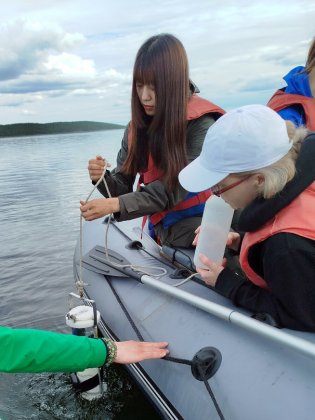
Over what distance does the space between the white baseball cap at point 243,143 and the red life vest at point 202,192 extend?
0.97 metres

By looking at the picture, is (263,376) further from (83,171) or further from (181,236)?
(83,171)

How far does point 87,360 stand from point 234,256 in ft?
3.41

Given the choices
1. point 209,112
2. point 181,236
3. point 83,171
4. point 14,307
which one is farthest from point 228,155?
point 83,171

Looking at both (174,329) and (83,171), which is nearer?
(174,329)

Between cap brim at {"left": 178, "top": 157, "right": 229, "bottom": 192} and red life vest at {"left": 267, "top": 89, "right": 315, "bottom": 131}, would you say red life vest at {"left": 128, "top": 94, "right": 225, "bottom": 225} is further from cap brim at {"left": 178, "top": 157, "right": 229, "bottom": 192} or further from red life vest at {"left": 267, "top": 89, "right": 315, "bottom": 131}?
cap brim at {"left": 178, "top": 157, "right": 229, "bottom": 192}

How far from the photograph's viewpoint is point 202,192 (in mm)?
2840

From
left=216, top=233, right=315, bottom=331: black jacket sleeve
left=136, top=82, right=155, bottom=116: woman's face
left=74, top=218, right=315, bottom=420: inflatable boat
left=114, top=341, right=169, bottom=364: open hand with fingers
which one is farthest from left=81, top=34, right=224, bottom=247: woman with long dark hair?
left=216, top=233, right=315, bottom=331: black jacket sleeve

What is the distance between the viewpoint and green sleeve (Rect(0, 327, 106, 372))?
5.53 feet

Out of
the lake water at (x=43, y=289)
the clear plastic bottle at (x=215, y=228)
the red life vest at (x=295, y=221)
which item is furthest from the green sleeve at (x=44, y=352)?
the lake water at (x=43, y=289)

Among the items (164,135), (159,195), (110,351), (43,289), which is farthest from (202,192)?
(43,289)

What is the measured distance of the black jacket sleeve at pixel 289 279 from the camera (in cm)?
155

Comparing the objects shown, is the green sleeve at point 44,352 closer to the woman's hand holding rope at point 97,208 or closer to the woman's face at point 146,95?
the woman's hand holding rope at point 97,208

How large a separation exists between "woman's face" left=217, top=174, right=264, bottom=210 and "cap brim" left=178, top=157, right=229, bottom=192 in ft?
0.12

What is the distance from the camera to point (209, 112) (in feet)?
8.79
